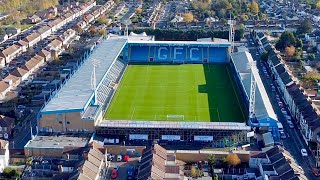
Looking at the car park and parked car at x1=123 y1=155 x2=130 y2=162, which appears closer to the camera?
parked car at x1=123 y1=155 x2=130 y2=162

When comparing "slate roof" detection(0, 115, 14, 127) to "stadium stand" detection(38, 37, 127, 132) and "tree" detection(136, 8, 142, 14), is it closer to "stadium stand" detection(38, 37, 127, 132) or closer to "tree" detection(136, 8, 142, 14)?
"stadium stand" detection(38, 37, 127, 132)

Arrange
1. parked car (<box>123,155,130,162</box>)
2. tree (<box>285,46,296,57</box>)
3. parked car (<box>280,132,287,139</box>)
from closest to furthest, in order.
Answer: parked car (<box>123,155,130,162</box>)
parked car (<box>280,132,287,139</box>)
tree (<box>285,46,296,57</box>)

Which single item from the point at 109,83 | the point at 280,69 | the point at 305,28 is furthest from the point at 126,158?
the point at 305,28

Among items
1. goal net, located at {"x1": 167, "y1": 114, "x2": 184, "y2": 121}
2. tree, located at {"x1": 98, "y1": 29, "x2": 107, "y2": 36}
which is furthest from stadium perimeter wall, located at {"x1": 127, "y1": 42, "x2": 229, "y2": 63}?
goal net, located at {"x1": 167, "y1": 114, "x2": 184, "y2": 121}

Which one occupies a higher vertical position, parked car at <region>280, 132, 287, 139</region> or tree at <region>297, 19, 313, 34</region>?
tree at <region>297, 19, 313, 34</region>

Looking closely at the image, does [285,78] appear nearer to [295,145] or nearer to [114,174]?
[295,145]

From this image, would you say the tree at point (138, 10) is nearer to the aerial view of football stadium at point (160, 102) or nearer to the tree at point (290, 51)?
the aerial view of football stadium at point (160, 102)
